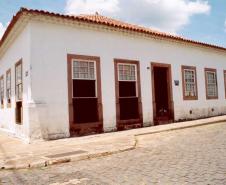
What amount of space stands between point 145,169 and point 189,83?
420 inches

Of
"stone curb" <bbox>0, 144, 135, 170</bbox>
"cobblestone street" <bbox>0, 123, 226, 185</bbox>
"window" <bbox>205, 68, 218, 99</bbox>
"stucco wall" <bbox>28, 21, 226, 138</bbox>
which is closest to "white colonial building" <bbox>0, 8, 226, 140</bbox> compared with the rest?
"stucco wall" <bbox>28, 21, 226, 138</bbox>

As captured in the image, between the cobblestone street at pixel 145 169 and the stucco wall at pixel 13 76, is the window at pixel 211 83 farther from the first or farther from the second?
the stucco wall at pixel 13 76

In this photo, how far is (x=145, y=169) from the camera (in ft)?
17.3

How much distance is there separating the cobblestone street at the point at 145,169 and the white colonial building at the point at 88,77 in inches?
151

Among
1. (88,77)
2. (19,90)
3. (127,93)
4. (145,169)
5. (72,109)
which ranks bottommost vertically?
(145,169)

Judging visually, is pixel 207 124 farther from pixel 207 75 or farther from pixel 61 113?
pixel 61 113

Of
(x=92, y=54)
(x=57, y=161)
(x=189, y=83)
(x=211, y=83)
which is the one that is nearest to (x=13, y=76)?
(x=92, y=54)

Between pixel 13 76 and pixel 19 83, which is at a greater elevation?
pixel 13 76

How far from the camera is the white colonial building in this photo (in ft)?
32.4

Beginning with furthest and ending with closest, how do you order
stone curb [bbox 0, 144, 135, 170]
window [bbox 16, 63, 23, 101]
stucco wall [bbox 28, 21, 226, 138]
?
1. window [bbox 16, 63, 23, 101]
2. stucco wall [bbox 28, 21, 226, 138]
3. stone curb [bbox 0, 144, 135, 170]

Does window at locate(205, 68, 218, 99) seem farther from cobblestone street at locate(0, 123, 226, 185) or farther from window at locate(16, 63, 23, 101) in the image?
window at locate(16, 63, 23, 101)

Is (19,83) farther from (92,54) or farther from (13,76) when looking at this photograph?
(92,54)

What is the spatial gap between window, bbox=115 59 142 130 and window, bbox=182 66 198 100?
11.2 feet

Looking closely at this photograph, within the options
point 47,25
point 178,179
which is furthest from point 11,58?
point 178,179
